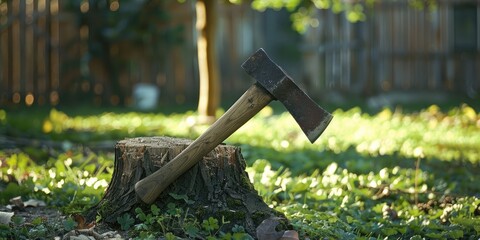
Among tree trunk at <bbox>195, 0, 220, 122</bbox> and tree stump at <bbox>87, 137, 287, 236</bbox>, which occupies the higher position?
tree trunk at <bbox>195, 0, 220, 122</bbox>

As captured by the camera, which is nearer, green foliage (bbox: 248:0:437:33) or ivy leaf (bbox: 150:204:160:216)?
ivy leaf (bbox: 150:204:160:216)

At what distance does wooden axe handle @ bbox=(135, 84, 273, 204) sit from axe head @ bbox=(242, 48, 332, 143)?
0.05 m

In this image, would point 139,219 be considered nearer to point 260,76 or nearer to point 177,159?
point 177,159

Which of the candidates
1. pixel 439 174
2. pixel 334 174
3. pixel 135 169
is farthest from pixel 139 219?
pixel 439 174

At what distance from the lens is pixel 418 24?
16.8m

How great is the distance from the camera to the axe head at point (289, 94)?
12.7ft

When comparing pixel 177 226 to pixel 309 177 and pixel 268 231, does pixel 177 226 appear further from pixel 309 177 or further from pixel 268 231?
pixel 309 177

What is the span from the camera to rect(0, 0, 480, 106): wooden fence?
43.2ft

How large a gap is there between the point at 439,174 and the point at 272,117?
4.97 m

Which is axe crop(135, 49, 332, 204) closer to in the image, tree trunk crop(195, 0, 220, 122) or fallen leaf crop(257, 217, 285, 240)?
fallen leaf crop(257, 217, 285, 240)

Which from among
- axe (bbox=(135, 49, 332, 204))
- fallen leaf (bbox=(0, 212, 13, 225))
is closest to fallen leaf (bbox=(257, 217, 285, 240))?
axe (bbox=(135, 49, 332, 204))

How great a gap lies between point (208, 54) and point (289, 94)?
621 centimetres

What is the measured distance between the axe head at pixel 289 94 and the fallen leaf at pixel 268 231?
1.51ft

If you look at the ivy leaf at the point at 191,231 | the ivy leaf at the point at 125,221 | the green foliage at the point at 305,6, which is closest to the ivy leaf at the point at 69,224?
the ivy leaf at the point at 125,221
